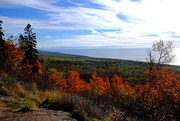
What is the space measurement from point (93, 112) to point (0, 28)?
35606mm

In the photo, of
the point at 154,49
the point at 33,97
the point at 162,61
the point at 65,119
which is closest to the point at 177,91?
the point at 65,119

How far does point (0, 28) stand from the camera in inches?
1183

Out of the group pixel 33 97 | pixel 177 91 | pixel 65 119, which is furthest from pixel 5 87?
pixel 177 91

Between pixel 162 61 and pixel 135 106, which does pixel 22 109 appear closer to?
pixel 135 106

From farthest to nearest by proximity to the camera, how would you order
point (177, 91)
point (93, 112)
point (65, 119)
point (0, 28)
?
1. point (0, 28)
2. point (177, 91)
3. point (93, 112)
4. point (65, 119)

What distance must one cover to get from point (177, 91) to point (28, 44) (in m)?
35.4

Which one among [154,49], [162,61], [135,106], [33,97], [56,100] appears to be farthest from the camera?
[154,49]

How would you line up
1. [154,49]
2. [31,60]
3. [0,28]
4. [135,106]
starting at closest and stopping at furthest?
[135,106], [154,49], [0,28], [31,60]

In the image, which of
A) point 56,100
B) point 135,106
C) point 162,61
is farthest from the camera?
point 162,61

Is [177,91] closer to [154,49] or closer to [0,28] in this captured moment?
[154,49]

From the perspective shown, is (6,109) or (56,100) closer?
(6,109)

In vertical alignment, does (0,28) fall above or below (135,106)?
above

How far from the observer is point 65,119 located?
440 cm

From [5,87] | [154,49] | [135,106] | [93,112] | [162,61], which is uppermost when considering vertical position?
[154,49]
